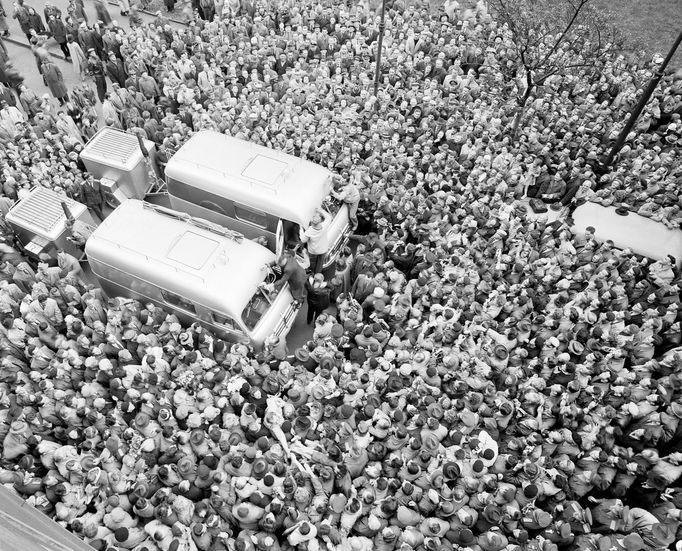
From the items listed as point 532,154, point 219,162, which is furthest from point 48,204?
point 532,154

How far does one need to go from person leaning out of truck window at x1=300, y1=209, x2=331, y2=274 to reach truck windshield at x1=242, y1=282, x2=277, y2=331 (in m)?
1.24

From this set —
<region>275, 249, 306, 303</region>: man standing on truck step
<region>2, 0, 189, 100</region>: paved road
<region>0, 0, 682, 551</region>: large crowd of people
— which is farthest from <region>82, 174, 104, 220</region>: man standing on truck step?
<region>2, 0, 189, 100</region>: paved road

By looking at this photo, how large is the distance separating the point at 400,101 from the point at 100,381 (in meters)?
9.98

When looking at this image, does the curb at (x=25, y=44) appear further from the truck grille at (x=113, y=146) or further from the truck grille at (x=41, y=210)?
the truck grille at (x=41, y=210)

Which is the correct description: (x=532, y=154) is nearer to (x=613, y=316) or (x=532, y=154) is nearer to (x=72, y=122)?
(x=613, y=316)

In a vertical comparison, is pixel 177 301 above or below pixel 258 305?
below

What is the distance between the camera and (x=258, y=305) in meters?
9.41

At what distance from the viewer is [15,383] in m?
8.23

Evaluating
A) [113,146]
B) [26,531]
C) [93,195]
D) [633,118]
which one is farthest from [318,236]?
[633,118]

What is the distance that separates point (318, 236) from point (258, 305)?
5.86 ft

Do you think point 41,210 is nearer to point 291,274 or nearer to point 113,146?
point 113,146

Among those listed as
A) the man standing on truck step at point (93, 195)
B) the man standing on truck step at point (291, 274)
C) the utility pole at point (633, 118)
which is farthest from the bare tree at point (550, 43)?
the man standing on truck step at point (93, 195)

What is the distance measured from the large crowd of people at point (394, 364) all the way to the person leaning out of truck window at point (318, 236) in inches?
20.5

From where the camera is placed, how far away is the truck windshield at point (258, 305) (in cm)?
921
